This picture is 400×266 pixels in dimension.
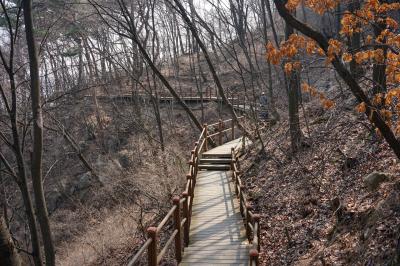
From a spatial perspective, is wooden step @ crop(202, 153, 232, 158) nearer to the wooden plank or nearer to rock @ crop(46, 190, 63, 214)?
the wooden plank

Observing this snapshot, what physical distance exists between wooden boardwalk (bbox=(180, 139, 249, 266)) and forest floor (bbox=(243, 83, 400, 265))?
0.65m

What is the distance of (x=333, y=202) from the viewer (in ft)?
26.3

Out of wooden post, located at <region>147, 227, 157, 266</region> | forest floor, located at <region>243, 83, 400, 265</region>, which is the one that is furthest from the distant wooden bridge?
forest floor, located at <region>243, 83, 400, 265</region>

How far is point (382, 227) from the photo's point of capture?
5895 millimetres

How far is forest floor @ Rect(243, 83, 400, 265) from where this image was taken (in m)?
6.10

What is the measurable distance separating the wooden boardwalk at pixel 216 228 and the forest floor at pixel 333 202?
0.65m

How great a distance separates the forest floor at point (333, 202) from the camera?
20.0 feet

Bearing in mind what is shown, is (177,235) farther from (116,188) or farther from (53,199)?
(53,199)

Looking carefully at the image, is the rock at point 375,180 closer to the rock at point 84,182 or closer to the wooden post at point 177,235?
the wooden post at point 177,235

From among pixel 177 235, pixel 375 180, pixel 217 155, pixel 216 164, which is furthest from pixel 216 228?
pixel 217 155

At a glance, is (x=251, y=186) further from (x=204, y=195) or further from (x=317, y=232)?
(x=317, y=232)

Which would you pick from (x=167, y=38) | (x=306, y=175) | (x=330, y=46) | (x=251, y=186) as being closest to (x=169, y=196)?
(x=251, y=186)

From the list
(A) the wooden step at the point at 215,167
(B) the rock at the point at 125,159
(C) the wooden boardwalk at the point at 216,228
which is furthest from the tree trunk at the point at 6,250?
(B) the rock at the point at 125,159

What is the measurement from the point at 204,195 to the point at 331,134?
466 cm
